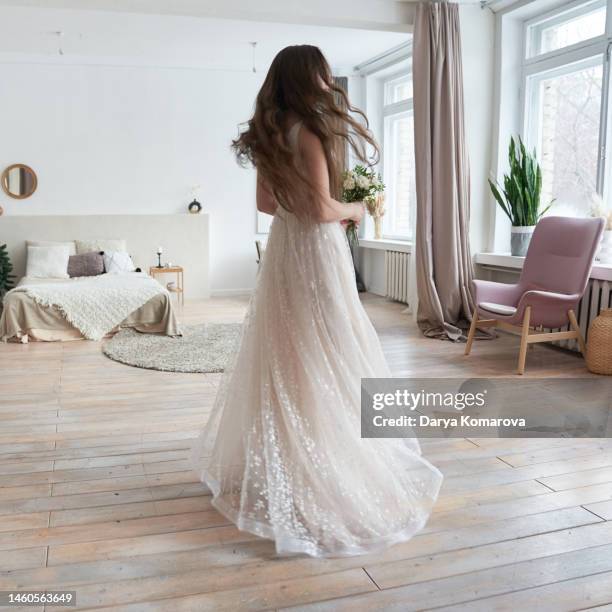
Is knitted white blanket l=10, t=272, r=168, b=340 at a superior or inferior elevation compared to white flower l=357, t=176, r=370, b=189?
inferior

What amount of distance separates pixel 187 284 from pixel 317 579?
610 cm

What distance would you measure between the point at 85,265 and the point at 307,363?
205 inches

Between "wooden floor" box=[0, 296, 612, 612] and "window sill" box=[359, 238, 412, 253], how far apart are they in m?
3.77

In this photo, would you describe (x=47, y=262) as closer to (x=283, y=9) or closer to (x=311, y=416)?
(x=283, y=9)

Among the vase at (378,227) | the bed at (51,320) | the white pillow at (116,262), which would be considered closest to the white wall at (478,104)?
the vase at (378,227)

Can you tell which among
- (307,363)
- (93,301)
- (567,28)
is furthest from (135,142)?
(307,363)

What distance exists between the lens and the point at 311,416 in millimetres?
2018

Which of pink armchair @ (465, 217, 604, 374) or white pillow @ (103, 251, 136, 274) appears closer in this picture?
pink armchair @ (465, 217, 604, 374)

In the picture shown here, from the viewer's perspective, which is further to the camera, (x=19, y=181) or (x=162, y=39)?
(x=19, y=181)

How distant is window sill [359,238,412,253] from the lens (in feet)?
21.8

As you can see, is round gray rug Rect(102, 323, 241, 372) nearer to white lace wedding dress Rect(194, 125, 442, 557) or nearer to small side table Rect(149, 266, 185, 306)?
small side table Rect(149, 266, 185, 306)

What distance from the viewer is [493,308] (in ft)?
14.1

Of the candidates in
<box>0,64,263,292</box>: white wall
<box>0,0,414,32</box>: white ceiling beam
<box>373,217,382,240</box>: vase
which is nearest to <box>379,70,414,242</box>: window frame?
<box>373,217,382,240</box>: vase

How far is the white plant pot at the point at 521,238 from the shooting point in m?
4.94
